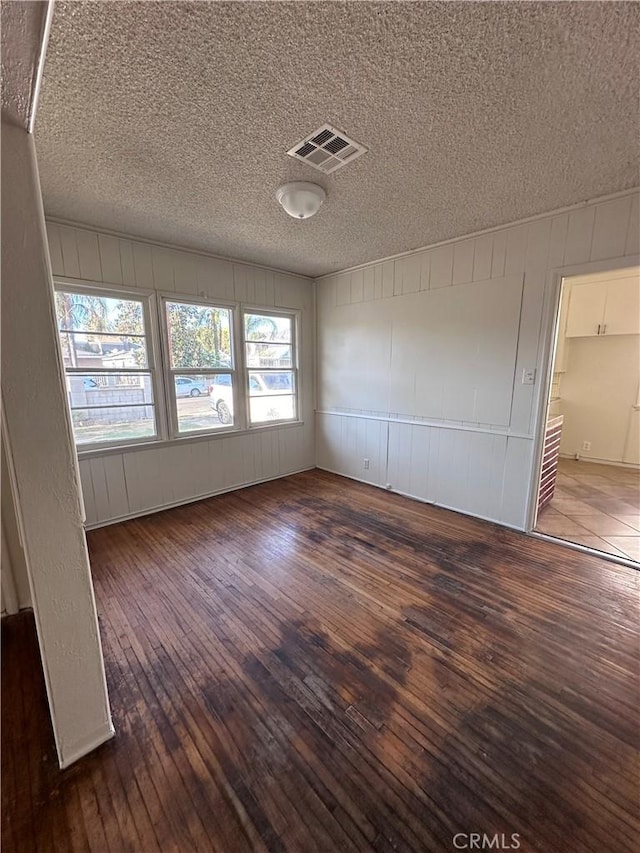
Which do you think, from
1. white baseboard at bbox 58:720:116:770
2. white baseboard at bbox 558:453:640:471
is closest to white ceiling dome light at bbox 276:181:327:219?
white baseboard at bbox 58:720:116:770

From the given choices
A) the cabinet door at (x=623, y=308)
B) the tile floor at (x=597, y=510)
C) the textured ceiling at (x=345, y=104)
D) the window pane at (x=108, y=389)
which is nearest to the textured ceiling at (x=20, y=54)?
the textured ceiling at (x=345, y=104)

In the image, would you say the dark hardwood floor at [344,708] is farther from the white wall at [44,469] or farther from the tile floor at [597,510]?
the tile floor at [597,510]

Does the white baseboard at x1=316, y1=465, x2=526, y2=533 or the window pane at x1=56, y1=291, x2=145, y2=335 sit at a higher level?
the window pane at x1=56, y1=291, x2=145, y2=335

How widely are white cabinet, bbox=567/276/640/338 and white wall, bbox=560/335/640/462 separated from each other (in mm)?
241

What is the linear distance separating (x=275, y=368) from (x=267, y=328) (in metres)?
Result: 0.52

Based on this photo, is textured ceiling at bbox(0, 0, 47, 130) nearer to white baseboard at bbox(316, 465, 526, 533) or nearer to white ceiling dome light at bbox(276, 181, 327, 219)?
white ceiling dome light at bbox(276, 181, 327, 219)

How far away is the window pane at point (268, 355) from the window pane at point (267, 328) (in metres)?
0.08

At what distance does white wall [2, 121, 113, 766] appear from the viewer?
103 centimetres

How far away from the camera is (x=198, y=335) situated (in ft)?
12.2

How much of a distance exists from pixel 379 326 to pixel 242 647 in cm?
344

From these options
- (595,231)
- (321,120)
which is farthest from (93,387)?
(595,231)

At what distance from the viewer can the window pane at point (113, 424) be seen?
309cm

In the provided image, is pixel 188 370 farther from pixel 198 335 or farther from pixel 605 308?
pixel 605 308

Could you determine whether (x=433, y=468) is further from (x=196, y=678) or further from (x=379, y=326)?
(x=196, y=678)
